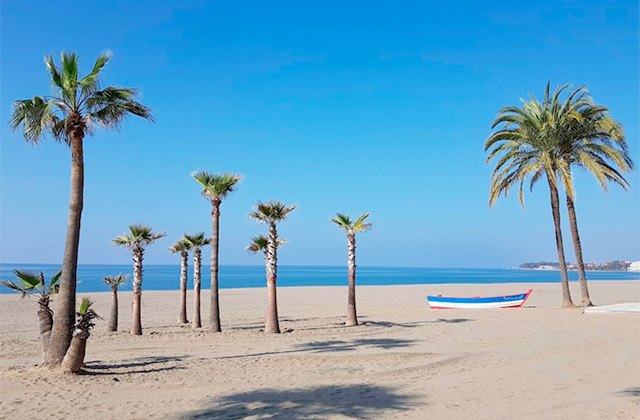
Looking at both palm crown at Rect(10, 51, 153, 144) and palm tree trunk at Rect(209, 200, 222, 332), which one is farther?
palm tree trunk at Rect(209, 200, 222, 332)

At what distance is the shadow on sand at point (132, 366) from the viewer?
13.5 metres

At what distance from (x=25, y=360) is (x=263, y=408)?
9.96 m

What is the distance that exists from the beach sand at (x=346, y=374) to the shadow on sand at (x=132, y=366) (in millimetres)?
56

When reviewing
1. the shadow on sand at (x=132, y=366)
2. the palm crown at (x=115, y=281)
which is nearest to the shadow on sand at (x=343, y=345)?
the shadow on sand at (x=132, y=366)

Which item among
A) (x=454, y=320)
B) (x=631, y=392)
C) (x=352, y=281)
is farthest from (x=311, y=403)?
(x=454, y=320)

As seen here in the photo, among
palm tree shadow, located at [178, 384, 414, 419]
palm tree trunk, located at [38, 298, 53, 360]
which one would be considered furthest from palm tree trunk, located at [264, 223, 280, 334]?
palm tree shadow, located at [178, 384, 414, 419]

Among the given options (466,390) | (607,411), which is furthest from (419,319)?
(607,411)

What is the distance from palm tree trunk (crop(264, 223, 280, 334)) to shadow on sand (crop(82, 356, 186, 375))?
6414mm

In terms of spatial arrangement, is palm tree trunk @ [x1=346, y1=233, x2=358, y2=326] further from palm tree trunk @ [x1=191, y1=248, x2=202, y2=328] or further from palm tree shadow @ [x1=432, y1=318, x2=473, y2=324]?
palm tree trunk @ [x1=191, y1=248, x2=202, y2=328]

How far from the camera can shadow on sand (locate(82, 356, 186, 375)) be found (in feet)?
44.3

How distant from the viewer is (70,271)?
13531 millimetres

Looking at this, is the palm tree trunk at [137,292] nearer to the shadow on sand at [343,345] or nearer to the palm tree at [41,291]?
the palm tree at [41,291]

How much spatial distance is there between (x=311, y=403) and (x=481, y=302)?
24.6 metres

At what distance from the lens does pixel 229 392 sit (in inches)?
449
